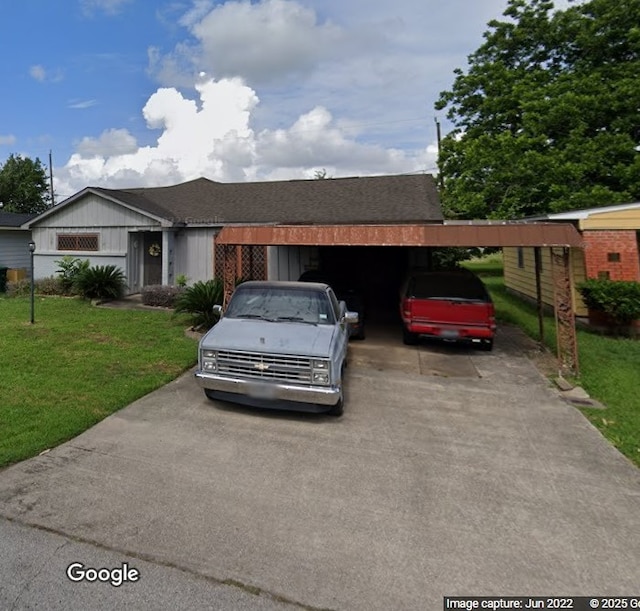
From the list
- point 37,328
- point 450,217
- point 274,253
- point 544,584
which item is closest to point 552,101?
point 450,217

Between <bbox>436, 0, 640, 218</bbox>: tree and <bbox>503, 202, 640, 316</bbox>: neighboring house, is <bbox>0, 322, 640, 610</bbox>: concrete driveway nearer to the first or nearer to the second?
<bbox>503, 202, 640, 316</bbox>: neighboring house

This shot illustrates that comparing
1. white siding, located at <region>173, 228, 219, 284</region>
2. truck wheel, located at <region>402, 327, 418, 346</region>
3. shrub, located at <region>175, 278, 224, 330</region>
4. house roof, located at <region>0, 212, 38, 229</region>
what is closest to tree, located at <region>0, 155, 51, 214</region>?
house roof, located at <region>0, 212, 38, 229</region>

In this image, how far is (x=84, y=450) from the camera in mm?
4062

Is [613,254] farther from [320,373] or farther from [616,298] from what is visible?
[320,373]

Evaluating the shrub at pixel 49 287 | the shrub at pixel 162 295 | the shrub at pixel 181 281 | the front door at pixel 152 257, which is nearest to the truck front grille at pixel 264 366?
the shrub at pixel 162 295

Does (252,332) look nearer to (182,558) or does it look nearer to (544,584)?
(182,558)

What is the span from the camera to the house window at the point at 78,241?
14.6 meters

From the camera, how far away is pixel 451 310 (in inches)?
315

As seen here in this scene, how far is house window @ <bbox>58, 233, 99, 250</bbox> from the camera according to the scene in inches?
576

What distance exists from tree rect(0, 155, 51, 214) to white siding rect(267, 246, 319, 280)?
119ft

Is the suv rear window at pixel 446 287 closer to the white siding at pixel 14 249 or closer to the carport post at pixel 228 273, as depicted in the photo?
the carport post at pixel 228 273

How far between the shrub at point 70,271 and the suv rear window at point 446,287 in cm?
1177

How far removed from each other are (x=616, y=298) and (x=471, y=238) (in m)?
5.22

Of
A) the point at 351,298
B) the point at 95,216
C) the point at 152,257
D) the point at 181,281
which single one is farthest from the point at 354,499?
the point at 95,216
